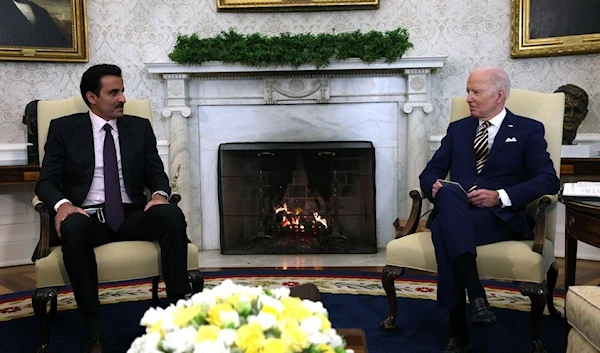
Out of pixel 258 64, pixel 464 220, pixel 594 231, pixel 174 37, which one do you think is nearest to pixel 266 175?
pixel 258 64

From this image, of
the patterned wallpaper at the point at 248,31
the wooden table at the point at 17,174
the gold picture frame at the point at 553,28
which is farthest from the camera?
the patterned wallpaper at the point at 248,31

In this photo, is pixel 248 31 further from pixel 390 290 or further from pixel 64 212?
pixel 390 290

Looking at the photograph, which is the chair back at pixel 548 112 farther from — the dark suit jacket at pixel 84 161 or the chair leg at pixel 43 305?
the chair leg at pixel 43 305

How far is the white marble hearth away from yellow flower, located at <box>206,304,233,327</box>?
3.89 meters

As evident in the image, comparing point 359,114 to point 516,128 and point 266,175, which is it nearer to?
point 266,175

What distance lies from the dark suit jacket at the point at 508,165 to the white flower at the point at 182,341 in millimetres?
2049

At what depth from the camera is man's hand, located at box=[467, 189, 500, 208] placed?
9.04ft

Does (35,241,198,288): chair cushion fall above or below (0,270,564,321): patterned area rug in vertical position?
above

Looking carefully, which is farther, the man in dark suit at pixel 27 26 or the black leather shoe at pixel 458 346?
the man in dark suit at pixel 27 26

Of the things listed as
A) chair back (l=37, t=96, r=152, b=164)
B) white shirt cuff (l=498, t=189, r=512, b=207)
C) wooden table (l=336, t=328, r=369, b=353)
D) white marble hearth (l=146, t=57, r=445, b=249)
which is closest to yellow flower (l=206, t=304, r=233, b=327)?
wooden table (l=336, t=328, r=369, b=353)

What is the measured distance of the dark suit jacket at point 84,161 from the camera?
2.98 meters

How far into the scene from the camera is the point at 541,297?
101 inches

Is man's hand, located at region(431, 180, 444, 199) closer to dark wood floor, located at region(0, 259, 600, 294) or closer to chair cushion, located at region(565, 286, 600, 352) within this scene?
chair cushion, located at region(565, 286, 600, 352)

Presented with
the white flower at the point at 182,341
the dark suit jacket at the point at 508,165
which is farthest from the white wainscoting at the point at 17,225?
the white flower at the point at 182,341
